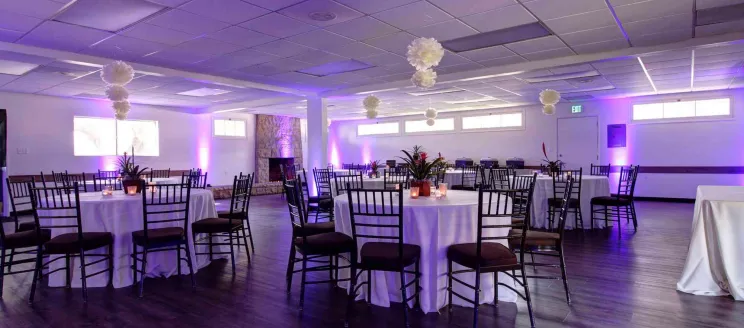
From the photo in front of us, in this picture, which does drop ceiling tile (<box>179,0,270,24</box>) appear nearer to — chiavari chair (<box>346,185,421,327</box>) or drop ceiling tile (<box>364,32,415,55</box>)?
drop ceiling tile (<box>364,32,415,55</box>)

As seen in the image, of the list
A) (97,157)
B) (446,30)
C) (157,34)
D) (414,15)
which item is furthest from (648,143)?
(97,157)

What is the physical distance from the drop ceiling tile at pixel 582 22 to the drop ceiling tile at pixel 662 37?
88 centimetres

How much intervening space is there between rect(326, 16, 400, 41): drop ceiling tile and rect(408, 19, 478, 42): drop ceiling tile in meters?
0.33

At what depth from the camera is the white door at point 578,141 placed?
1134 centimetres

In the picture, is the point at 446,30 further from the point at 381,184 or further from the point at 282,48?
the point at 381,184

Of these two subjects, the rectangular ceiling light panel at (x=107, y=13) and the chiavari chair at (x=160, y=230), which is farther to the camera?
the rectangular ceiling light panel at (x=107, y=13)

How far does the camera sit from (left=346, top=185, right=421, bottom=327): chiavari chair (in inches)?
115

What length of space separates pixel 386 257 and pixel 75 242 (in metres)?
2.66

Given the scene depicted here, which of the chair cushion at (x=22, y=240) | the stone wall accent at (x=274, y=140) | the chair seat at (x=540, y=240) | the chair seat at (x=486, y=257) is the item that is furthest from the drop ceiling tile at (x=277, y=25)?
the stone wall accent at (x=274, y=140)

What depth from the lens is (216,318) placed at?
3158mm

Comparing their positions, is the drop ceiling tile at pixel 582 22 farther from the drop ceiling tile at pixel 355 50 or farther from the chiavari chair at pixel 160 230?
the chiavari chair at pixel 160 230

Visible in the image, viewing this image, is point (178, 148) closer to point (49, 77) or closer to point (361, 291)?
point (49, 77)

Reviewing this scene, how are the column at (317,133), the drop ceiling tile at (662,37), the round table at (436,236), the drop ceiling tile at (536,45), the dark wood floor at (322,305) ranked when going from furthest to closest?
1. the column at (317,133)
2. the drop ceiling tile at (536,45)
3. the drop ceiling tile at (662,37)
4. the round table at (436,236)
5. the dark wood floor at (322,305)

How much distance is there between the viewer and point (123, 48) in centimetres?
586
